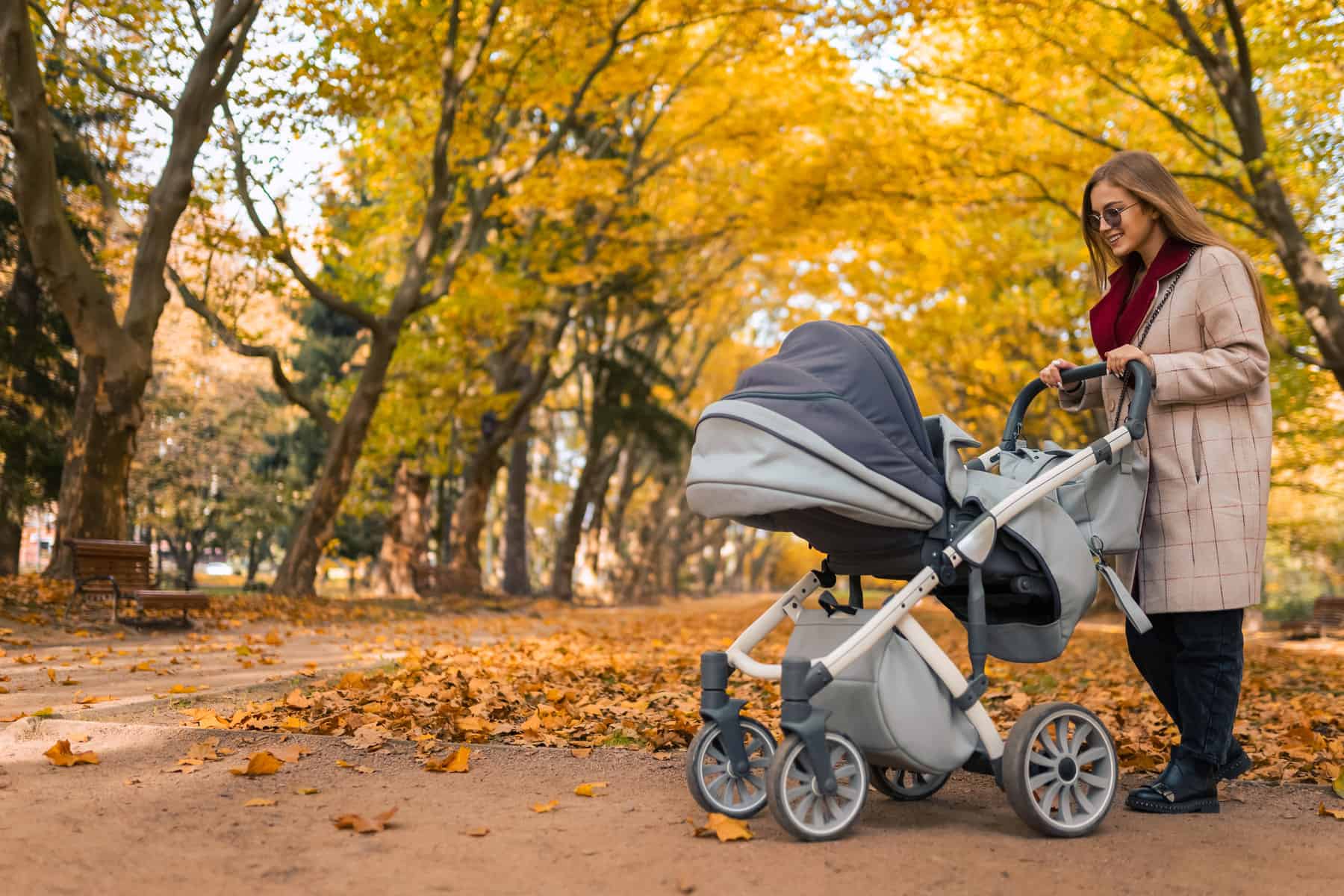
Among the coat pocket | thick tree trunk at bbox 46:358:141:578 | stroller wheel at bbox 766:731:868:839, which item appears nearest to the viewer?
stroller wheel at bbox 766:731:868:839

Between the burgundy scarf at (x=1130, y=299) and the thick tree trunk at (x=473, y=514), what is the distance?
16813 mm

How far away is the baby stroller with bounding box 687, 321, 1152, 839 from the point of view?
11.3ft

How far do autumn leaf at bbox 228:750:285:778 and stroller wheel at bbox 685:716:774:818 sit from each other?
156 cm

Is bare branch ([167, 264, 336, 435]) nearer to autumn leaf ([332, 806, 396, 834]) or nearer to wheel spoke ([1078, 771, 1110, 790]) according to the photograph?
autumn leaf ([332, 806, 396, 834])

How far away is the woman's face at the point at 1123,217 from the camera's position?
4168 millimetres

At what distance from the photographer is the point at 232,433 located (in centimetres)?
2970

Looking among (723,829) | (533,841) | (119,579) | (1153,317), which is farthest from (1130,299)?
(119,579)

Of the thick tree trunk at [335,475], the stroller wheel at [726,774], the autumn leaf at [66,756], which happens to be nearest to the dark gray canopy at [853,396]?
the stroller wheel at [726,774]

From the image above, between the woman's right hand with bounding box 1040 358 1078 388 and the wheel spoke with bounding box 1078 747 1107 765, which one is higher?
the woman's right hand with bounding box 1040 358 1078 388

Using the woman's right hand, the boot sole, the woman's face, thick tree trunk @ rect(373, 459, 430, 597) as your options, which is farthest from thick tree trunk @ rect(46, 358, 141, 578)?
the boot sole

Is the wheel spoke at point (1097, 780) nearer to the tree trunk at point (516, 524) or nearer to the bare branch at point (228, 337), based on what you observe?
the bare branch at point (228, 337)

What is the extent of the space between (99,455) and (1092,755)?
11.1 metres

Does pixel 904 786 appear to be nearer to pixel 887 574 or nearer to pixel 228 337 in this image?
pixel 887 574

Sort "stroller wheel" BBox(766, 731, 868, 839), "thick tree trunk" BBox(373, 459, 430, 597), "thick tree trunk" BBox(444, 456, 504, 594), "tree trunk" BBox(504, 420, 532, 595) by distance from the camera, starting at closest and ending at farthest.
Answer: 1. "stroller wheel" BBox(766, 731, 868, 839)
2. "thick tree trunk" BBox(444, 456, 504, 594)
3. "thick tree trunk" BBox(373, 459, 430, 597)
4. "tree trunk" BBox(504, 420, 532, 595)
